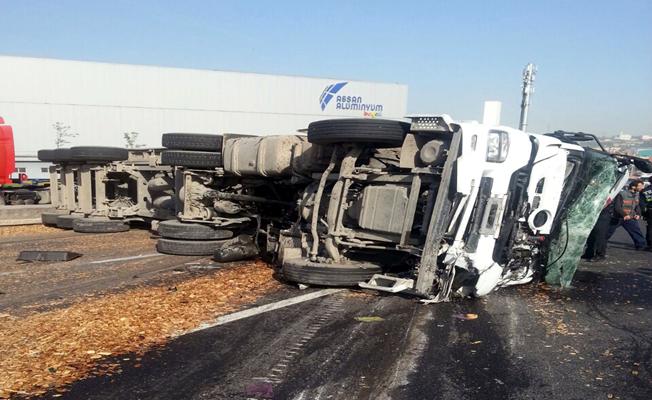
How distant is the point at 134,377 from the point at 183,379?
32cm

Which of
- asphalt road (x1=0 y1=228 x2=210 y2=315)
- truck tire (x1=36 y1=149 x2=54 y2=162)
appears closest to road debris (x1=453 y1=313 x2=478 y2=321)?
asphalt road (x1=0 y1=228 x2=210 y2=315)

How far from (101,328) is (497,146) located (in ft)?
13.0

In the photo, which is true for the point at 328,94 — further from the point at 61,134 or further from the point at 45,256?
the point at 45,256

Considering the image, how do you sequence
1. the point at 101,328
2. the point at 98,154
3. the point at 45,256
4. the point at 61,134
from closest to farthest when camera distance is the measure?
the point at 101,328 → the point at 45,256 → the point at 98,154 → the point at 61,134

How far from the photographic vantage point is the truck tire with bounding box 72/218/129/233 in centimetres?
999

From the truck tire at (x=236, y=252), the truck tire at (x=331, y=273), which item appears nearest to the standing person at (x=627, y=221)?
the truck tire at (x=331, y=273)

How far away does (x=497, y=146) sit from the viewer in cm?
492

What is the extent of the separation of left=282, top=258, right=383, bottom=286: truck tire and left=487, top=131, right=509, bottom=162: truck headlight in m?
1.65

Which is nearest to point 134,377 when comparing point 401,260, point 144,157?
point 401,260

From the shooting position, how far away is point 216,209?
7734mm

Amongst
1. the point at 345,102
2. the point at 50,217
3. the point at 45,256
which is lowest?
the point at 50,217

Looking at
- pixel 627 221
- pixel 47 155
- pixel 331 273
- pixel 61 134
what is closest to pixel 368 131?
pixel 331 273

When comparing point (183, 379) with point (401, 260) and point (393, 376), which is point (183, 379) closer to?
point (393, 376)

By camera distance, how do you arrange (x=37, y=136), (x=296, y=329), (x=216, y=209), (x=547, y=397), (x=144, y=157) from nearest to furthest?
(x=547, y=397)
(x=296, y=329)
(x=216, y=209)
(x=144, y=157)
(x=37, y=136)
